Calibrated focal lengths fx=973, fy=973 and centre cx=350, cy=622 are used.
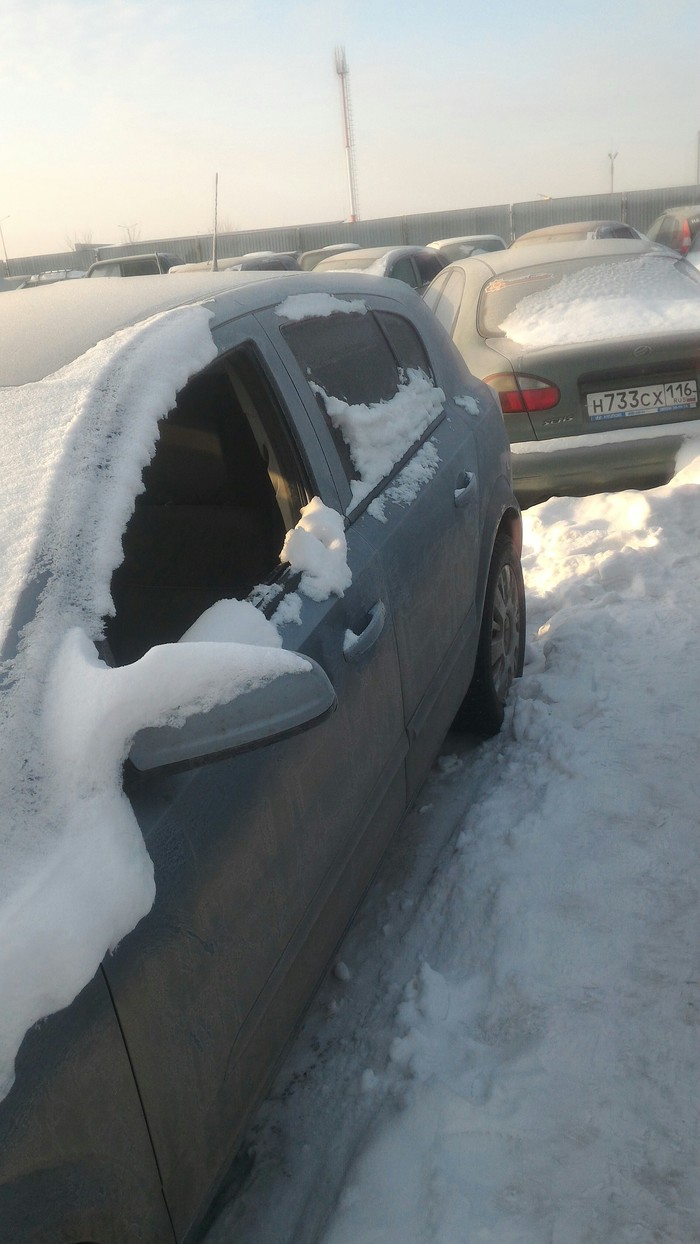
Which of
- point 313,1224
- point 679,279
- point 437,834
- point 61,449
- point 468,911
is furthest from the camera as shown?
point 679,279

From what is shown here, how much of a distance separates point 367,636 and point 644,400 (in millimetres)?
3595

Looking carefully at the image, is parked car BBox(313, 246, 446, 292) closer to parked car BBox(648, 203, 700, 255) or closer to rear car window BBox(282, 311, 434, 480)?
parked car BBox(648, 203, 700, 255)

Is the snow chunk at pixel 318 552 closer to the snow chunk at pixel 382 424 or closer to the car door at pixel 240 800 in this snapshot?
the car door at pixel 240 800

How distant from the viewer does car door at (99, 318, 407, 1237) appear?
1420 millimetres

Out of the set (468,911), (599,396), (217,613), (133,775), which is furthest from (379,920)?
(599,396)

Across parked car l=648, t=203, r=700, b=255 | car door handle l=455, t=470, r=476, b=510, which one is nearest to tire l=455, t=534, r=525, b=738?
car door handle l=455, t=470, r=476, b=510

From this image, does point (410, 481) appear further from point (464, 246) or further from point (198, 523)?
point (464, 246)

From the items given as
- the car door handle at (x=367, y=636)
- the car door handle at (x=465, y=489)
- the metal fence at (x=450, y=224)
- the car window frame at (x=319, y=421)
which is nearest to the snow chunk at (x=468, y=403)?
the car door handle at (x=465, y=489)

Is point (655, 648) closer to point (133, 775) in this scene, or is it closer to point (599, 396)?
point (599, 396)

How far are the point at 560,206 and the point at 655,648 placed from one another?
33770 millimetres

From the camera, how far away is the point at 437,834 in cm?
318

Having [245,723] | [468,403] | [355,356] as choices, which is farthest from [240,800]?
[468,403]

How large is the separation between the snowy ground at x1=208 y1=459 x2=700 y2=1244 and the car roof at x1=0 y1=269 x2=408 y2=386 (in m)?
1.70

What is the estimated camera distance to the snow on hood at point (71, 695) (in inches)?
47.1
